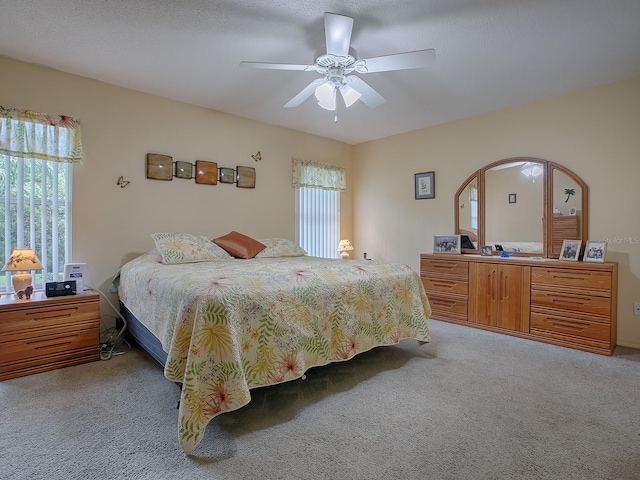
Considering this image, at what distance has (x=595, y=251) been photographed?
10.5 feet

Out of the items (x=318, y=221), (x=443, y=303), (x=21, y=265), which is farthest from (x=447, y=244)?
(x=21, y=265)

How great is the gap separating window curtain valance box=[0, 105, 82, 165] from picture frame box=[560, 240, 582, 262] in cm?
469

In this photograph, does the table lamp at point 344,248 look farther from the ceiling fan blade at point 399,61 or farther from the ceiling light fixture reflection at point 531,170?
the ceiling fan blade at point 399,61

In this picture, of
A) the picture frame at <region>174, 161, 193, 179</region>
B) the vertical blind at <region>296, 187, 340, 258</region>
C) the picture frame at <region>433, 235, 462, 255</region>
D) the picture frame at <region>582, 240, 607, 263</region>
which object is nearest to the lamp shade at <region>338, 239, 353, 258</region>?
the vertical blind at <region>296, 187, 340, 258</region>

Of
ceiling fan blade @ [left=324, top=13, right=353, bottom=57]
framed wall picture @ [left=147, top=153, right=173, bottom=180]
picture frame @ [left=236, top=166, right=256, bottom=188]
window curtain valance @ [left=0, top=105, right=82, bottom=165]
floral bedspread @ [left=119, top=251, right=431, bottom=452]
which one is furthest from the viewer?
picture frame @ [left=236, top=166, right=256, bottom=188]

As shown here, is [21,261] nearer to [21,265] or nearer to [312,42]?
[21,265]

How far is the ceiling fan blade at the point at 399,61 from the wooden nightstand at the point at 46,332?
274cm

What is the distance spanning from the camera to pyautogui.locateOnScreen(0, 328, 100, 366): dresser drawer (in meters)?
2.38

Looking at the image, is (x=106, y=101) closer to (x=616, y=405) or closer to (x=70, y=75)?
(x=70, y=75)

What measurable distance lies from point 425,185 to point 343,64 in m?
2.63

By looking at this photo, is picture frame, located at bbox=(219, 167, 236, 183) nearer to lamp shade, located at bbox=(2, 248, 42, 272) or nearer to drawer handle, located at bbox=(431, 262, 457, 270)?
lamp shade, located at bbox=(2, 248, 42, 272)

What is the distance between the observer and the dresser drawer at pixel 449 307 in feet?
12.6

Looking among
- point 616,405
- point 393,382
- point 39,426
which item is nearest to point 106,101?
point 39,426

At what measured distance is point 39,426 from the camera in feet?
5.90
